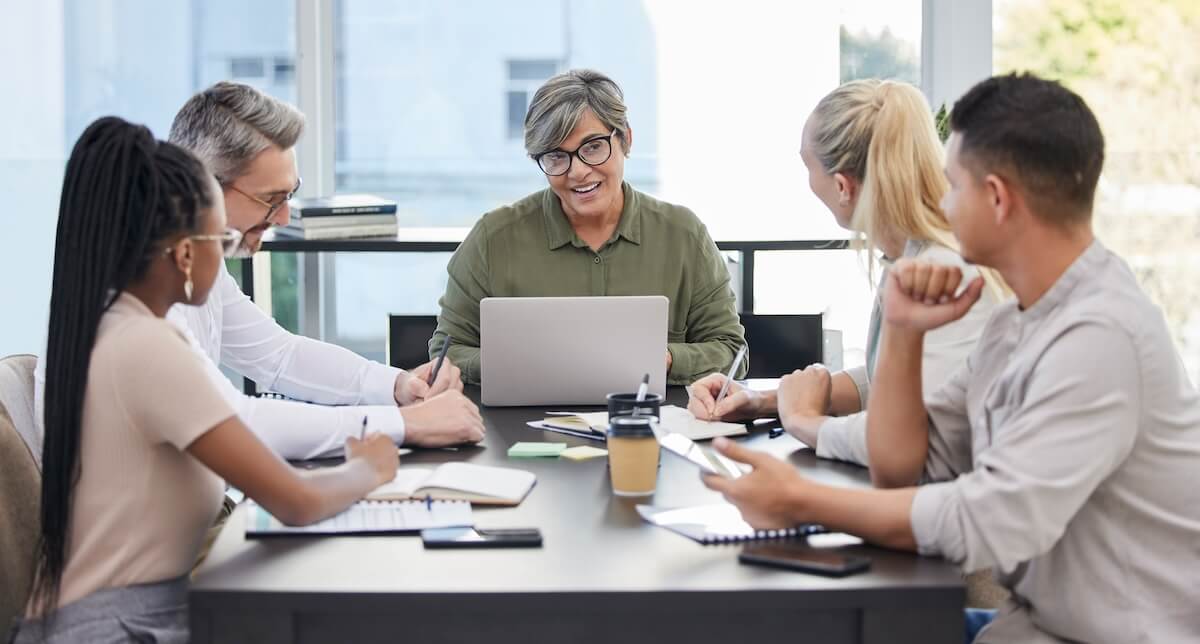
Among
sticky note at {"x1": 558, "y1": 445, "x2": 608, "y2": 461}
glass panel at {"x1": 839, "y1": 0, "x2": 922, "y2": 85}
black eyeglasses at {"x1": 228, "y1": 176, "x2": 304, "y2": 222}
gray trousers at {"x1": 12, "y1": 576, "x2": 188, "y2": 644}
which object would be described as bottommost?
gray trousers at {"x1": 12, "y1": 576, "x2": 188, "y2": 644}

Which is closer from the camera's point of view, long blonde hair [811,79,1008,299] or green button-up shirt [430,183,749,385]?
long blonde hair [811,79,1008,299]

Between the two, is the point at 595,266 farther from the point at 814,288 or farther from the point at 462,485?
the point at 814,288

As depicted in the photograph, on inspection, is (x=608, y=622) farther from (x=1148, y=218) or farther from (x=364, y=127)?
(x=1148, y=218)

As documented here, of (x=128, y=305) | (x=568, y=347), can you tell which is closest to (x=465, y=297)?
(x=568, y=347)

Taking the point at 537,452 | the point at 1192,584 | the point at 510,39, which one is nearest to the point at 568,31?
the point at 510,39

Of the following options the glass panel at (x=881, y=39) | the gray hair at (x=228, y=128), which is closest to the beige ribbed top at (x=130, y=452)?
the gray hair at (x=228, y=128)

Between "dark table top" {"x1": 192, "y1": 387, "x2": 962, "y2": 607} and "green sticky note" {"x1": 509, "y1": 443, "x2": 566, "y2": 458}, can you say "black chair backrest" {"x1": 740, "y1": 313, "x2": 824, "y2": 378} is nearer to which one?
"green sticky note" {"x1": 509, "y1": 443, "x2": 566, "y2": 458}

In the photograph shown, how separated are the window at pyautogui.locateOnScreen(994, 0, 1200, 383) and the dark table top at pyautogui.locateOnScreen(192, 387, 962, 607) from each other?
3.44 m

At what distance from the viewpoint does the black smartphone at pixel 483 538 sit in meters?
1.42

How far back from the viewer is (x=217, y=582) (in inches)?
50.9

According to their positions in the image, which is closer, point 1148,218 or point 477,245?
point 477,245

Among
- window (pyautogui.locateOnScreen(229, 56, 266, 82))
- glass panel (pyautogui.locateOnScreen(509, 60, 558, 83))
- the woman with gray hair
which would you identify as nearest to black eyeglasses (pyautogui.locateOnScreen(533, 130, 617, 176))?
the woman with gray hair

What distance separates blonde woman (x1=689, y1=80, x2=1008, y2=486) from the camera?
6.23 feet

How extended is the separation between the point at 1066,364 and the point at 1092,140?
0.93ft
